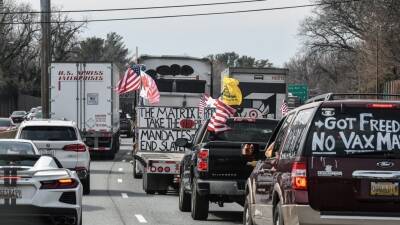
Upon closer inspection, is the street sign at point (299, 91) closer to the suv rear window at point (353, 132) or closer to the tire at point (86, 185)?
the tire at point (86, 185)

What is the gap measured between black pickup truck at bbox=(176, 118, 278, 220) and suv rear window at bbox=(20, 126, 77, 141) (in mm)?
5147

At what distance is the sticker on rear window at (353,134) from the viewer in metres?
8.32

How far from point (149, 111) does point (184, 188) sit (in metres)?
6.26

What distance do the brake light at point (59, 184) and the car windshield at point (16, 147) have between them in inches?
124

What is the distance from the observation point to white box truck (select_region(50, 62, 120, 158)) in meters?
34.2

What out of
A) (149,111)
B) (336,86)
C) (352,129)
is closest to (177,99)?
(149,111)

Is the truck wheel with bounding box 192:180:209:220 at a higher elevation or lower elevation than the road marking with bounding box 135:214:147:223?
higher

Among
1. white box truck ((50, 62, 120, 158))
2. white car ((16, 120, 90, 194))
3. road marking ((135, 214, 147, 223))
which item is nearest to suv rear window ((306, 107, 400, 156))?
road marking ((135, 214, 147, 223))

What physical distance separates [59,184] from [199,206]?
187 inches

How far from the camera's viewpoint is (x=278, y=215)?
9094mm

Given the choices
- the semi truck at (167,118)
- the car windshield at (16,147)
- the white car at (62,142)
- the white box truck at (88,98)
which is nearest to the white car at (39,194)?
the car windshield at (16,147)

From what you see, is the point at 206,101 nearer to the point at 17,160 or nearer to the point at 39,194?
the point at 17,160

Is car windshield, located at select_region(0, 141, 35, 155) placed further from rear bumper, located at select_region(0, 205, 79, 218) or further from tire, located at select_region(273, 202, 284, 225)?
tire, located at select_region(273, 202, 284, 225)

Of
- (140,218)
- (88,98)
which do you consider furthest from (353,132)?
(88,98)
